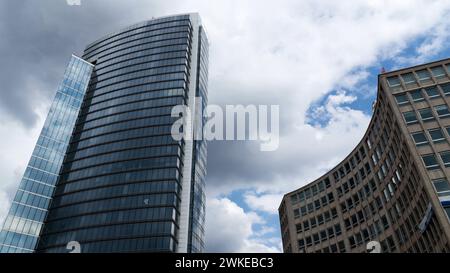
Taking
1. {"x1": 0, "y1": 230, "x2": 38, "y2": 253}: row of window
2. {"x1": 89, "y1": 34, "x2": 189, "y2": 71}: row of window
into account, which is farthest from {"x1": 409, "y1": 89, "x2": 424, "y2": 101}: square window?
{"x1": 0, "y1": 230, "x2": 38, "y2": 253}: row of window

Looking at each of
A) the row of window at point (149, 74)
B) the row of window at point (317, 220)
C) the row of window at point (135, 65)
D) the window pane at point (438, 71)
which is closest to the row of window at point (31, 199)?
the row of window at point (149, 74)

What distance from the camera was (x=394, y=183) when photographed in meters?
49.0

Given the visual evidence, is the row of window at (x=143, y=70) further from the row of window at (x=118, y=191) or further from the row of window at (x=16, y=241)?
the row of window at (x=16, y=241)

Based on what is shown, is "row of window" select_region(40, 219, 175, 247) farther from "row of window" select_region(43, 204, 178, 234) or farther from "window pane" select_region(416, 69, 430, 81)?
"window pane" select_region(416, 69, 430, 81)

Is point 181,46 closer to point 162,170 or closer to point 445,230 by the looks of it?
point 162,170

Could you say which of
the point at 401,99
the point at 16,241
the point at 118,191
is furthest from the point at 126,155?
the point at 401,99

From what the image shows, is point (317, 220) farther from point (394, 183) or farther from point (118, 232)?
point (118, 232)

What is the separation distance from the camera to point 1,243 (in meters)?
80.7

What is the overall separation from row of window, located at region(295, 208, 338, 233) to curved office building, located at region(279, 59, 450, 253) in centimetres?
19

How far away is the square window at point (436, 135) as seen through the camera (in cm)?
4122

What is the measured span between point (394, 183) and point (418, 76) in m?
15.2

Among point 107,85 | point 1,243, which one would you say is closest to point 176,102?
point 107,85

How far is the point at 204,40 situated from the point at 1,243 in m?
89.4

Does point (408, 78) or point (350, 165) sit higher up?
point (408, 78)
